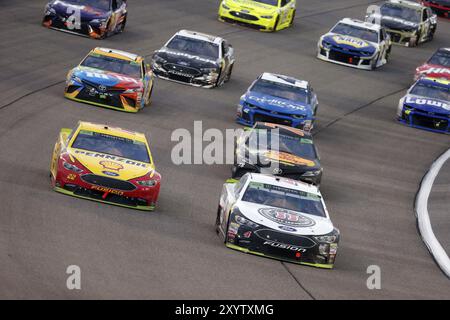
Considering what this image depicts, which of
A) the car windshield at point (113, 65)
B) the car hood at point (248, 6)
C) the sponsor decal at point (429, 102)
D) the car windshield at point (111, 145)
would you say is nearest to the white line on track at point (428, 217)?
the sponsor decal at point (429, 102)

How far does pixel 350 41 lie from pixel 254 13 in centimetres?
477

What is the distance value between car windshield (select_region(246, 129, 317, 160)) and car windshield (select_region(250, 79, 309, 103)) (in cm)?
533

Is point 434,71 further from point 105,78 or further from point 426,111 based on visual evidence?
point 105,78

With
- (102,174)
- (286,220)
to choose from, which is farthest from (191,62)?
(286,220)

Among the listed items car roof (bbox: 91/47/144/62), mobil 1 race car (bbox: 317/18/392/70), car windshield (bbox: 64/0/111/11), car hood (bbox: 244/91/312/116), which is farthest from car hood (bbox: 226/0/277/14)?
car hood (bbox: 244/91/312/116)

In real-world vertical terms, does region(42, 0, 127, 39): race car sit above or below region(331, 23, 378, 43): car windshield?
above

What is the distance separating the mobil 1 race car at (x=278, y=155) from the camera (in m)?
24.3

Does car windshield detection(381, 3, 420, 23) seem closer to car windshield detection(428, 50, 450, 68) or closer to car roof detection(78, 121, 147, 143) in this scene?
car windshield detection(428, 50, 450, 68)

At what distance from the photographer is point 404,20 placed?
159ft

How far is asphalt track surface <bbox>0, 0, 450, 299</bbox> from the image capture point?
1616 centimetres

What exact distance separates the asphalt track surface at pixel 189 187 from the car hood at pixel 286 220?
23.0 inches

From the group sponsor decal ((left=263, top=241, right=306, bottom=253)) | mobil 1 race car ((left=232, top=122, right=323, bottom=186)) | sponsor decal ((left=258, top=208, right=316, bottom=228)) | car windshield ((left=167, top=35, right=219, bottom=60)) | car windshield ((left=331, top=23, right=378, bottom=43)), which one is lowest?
car windshield ((left=331, top=23, right=378, bottom=43))

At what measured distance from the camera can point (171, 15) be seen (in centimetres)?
4653

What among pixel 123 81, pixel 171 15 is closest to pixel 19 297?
pixel 123 81
